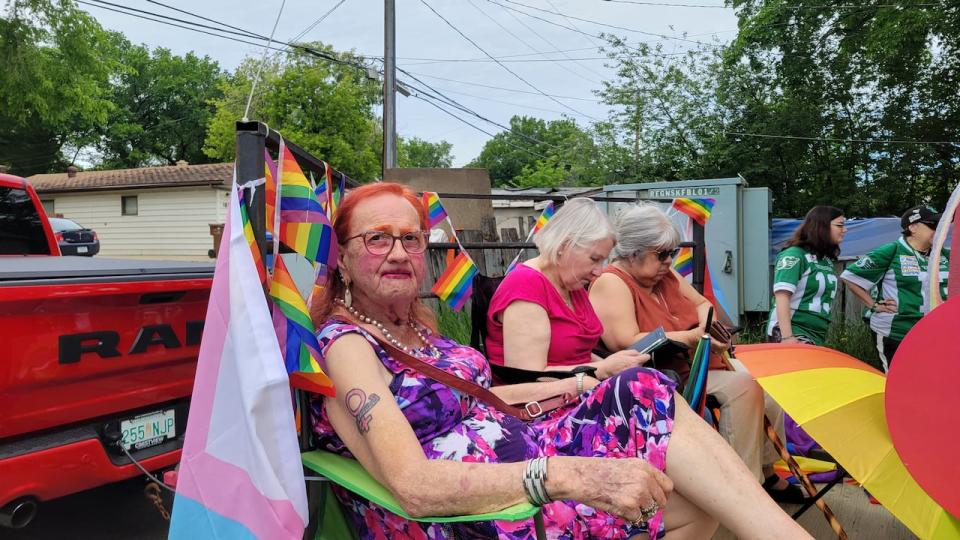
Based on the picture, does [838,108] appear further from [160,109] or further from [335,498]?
[160,109]

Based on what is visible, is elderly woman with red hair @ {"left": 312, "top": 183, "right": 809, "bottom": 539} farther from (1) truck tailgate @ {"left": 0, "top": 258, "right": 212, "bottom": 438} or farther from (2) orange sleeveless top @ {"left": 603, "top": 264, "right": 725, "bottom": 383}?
(2) orange sleeveless top @ {"left": 603, "top": 264, "right": 725, "bottom": 383}

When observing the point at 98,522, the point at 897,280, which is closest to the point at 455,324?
the point at 98,522

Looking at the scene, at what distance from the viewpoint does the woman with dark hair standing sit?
13.4 ft

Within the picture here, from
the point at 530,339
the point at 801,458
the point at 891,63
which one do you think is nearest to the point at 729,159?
the point at 891,63

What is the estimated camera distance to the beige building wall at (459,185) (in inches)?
275

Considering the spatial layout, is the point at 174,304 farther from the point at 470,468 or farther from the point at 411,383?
the point at 470,468

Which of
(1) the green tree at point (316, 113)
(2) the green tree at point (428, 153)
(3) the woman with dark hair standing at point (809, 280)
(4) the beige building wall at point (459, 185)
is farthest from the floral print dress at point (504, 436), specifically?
(2) the green tree at point (428, 153)

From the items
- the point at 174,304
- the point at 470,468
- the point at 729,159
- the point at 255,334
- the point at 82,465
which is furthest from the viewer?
the point at 729,159

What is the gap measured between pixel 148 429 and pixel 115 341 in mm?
419

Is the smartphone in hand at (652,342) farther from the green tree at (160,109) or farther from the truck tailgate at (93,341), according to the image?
the green tree at (160,109)

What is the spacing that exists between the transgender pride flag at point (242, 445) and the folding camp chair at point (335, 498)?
19cm

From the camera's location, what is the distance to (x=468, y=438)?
5.81ft

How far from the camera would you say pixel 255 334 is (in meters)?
1.39

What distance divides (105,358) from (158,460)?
0.50m
